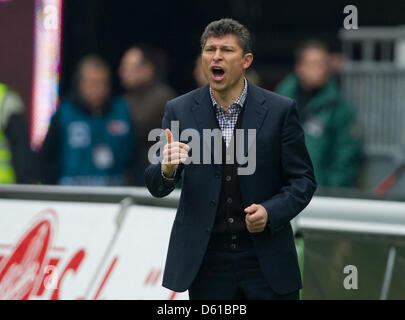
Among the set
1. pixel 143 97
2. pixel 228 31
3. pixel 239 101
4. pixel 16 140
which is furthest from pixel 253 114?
pixel 16 140

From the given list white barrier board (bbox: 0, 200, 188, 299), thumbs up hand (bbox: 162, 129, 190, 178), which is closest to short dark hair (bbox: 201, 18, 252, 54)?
thumbs up hand (bbox: 162, 129, 190, 178)

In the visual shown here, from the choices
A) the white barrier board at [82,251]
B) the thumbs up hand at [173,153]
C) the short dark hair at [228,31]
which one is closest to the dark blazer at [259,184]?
the thumbs up hand at [173,153]

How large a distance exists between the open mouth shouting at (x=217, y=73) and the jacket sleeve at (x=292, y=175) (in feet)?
1.02

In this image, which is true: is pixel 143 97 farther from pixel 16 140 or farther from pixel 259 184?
pixel 259 184

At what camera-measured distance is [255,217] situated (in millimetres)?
3682

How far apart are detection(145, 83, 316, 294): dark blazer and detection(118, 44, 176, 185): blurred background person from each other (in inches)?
160

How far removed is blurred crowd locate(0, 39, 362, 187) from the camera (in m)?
7.77

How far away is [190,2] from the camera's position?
1262cm

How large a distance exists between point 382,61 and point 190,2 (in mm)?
3524

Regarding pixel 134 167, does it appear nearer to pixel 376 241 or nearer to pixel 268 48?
pixel 376 241

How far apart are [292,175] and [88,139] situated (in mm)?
4157

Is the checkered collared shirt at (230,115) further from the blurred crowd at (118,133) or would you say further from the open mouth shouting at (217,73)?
the blurred crowd at (118,133)

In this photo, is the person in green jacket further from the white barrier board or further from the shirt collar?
the shirt collar
